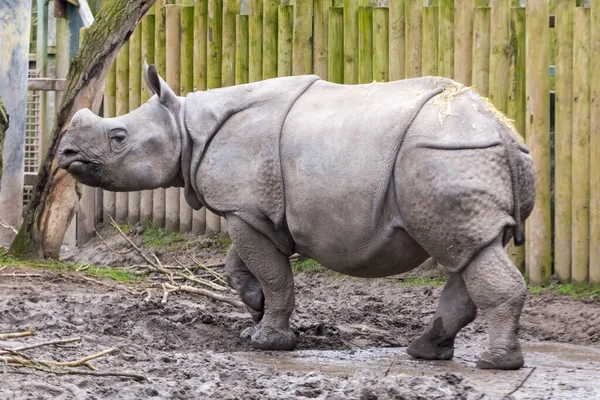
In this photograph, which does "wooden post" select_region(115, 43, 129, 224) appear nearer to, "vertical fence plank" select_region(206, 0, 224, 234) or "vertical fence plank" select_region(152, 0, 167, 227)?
"vertical fence plank" select_region(152, 0, 167, 227)

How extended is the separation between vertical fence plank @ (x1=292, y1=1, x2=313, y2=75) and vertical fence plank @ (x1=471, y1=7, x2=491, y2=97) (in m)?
1.77

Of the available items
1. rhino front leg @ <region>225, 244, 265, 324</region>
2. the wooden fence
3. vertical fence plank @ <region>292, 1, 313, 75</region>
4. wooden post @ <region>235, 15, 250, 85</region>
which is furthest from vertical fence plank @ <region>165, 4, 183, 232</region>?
rhino front leg @ <region>225, 244, 265, 324</region>

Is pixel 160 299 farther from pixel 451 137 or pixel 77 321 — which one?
pixel 451 137


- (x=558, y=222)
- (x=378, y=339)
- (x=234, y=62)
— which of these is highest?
(x=234, y=62)

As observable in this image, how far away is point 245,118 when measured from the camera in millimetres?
6949

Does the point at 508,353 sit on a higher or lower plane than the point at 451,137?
lower

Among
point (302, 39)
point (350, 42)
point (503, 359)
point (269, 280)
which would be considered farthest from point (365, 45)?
point (503, 359)

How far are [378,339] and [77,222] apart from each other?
5631 millimetres

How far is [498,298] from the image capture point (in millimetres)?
6094

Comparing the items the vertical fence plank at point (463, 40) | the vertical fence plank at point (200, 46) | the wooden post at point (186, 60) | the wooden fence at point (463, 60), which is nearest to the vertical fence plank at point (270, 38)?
the wooden fence at point (463, 60)

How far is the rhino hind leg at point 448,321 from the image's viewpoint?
21.5ft

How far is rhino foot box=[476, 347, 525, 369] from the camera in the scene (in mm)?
6121

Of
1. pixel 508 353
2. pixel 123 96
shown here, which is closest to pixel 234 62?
pixel 123 96

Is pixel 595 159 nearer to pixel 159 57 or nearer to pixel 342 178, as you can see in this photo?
pixel 342 178
